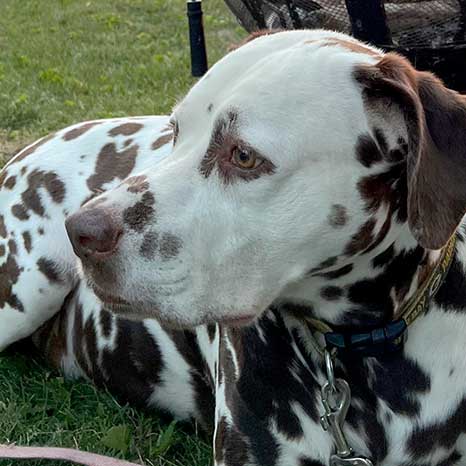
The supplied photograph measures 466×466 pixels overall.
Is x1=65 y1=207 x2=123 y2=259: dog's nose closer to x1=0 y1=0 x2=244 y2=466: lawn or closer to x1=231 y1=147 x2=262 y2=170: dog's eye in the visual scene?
x1=231 y1=147 x2=262 y2=170: dog's eye

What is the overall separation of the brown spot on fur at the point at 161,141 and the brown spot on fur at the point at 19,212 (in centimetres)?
66

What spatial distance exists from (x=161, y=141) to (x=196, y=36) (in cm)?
202

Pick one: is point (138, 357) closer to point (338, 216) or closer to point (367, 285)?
point (367, 285)

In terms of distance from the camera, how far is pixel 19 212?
14.6 feet

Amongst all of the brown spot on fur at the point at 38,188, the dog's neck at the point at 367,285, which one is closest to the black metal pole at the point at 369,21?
the brown spot on fur at the point at 38,188

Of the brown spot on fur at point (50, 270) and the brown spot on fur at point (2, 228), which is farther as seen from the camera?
the brown spot on fur at point (2, 228)

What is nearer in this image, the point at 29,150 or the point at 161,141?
the point at 161,141

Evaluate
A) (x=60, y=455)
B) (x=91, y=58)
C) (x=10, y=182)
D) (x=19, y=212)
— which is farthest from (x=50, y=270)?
(x=91, y=58)

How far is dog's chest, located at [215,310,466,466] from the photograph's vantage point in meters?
3.07

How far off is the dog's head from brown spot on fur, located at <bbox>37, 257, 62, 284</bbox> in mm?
1550

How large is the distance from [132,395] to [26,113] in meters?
4.40

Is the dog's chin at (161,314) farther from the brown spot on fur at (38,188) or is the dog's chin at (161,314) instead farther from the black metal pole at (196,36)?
the black metal pole at (196,36)

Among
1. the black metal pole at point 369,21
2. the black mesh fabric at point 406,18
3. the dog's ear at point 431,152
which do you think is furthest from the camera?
the black mesh fabric at point 406,18

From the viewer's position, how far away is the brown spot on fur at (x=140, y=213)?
8.98 feet
